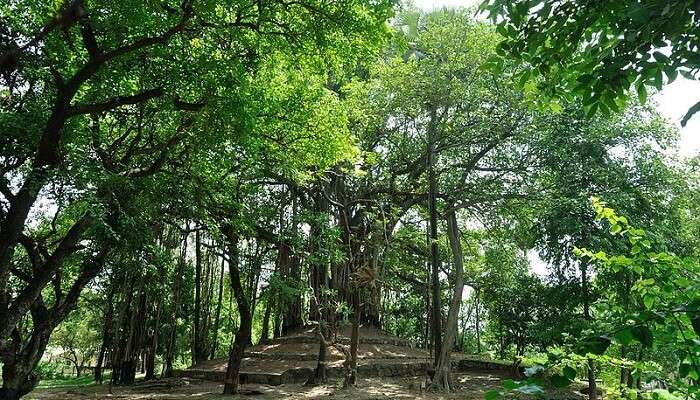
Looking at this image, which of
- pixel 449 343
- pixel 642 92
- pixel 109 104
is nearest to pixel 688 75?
pixel 642 92

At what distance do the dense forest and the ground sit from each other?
467 mm

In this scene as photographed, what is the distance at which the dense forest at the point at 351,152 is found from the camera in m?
1.47

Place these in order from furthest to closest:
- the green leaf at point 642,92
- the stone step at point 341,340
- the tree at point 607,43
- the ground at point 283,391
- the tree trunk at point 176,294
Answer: the stone step at point 341,340 < the tree trunk at point 176,294 < the ground at point 283,391 < the green leaf at point 642,92 < the tree at point 607,43

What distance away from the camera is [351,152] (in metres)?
8.16

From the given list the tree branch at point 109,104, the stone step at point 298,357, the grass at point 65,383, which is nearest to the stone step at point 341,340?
the stone step at point 298,357

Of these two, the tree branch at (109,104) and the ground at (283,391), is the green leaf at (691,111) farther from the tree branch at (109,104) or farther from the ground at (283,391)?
the ground at (283,391)

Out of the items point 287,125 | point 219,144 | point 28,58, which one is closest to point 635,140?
point 287,125

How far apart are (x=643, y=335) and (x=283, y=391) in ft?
29.7

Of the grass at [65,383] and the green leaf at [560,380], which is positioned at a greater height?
the green leaf at [560,380]

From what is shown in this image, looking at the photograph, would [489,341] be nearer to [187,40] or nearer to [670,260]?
[187,40]

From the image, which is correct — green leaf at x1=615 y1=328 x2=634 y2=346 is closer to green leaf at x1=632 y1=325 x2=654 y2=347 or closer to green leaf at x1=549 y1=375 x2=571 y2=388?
green leaf at x1=632 y1=325 x2=654 y2=347

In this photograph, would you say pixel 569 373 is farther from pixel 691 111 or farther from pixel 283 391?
pixel 283 391

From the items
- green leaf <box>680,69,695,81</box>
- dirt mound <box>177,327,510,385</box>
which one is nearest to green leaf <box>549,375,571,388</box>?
green leaf <box>680,69,695,81</box>

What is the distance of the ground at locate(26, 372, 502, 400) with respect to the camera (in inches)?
336
